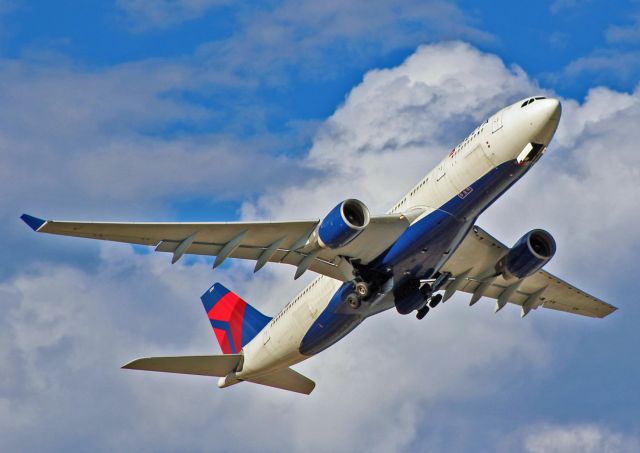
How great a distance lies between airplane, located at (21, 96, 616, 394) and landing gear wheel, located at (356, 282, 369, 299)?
0.04m

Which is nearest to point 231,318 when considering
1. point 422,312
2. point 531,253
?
point 422,312

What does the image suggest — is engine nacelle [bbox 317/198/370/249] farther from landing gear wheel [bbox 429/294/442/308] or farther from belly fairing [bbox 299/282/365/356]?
landing gear wheel [bbox 429/294/442/308]

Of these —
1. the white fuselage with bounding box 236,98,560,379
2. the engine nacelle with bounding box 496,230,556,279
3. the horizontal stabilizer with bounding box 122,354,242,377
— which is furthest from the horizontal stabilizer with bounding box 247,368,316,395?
the engine nacelle with bounding box 496,230,556,279

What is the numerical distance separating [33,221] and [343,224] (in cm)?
964

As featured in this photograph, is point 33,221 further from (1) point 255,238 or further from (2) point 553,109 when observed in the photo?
(2) point 553,109

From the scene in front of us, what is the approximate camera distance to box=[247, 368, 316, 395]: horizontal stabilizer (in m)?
50.6

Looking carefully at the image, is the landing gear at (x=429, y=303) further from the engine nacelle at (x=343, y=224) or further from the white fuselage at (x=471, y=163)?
the engine nacelle at (x=343, y=224)

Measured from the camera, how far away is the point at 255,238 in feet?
139

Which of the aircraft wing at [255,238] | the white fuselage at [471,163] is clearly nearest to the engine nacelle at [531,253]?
the white fuselage at [471,163]

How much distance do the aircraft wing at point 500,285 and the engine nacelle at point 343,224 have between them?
5220 millimetres

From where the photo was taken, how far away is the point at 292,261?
1740 inches

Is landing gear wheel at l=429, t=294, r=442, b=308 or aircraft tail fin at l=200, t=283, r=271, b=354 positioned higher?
aircraft tail fin at l=200, t=283, r=271, b=354

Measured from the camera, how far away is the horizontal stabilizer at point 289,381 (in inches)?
1993

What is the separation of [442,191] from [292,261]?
6.22 meters
